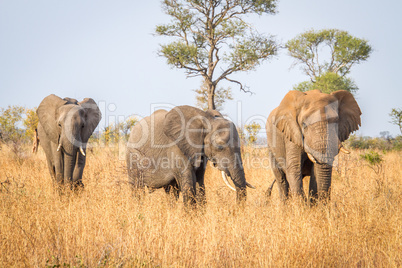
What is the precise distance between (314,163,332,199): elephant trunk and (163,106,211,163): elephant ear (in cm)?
189

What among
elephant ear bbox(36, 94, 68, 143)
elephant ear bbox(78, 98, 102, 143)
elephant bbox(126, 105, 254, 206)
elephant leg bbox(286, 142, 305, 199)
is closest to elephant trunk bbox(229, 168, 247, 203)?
elephant bbox(126, 105, 254, 206)

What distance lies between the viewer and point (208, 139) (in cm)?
676

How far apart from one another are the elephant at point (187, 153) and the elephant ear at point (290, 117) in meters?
0.92

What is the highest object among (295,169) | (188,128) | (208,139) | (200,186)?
(188,128)

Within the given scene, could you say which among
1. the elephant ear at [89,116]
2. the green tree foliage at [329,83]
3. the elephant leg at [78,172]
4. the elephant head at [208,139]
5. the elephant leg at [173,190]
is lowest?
the elephant leg at [173,190]

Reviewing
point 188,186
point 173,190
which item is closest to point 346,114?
point 188,186

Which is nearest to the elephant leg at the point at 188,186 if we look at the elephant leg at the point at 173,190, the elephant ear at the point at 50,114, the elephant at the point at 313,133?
the elephant leg at the point at 173,190

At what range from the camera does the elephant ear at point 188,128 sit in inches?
271

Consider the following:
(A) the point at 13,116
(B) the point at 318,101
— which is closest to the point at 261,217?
(B) the point at 318,101

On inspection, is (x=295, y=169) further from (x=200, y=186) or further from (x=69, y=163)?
(x=69, y=163)

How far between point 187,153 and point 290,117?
70.7 inches

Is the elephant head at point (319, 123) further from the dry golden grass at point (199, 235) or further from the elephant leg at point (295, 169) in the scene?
the dry golden grass at point (199, 235)

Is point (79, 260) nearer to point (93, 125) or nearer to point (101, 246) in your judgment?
point (101, 246)

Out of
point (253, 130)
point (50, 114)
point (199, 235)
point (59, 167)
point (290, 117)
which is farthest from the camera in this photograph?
point (253, 130)
